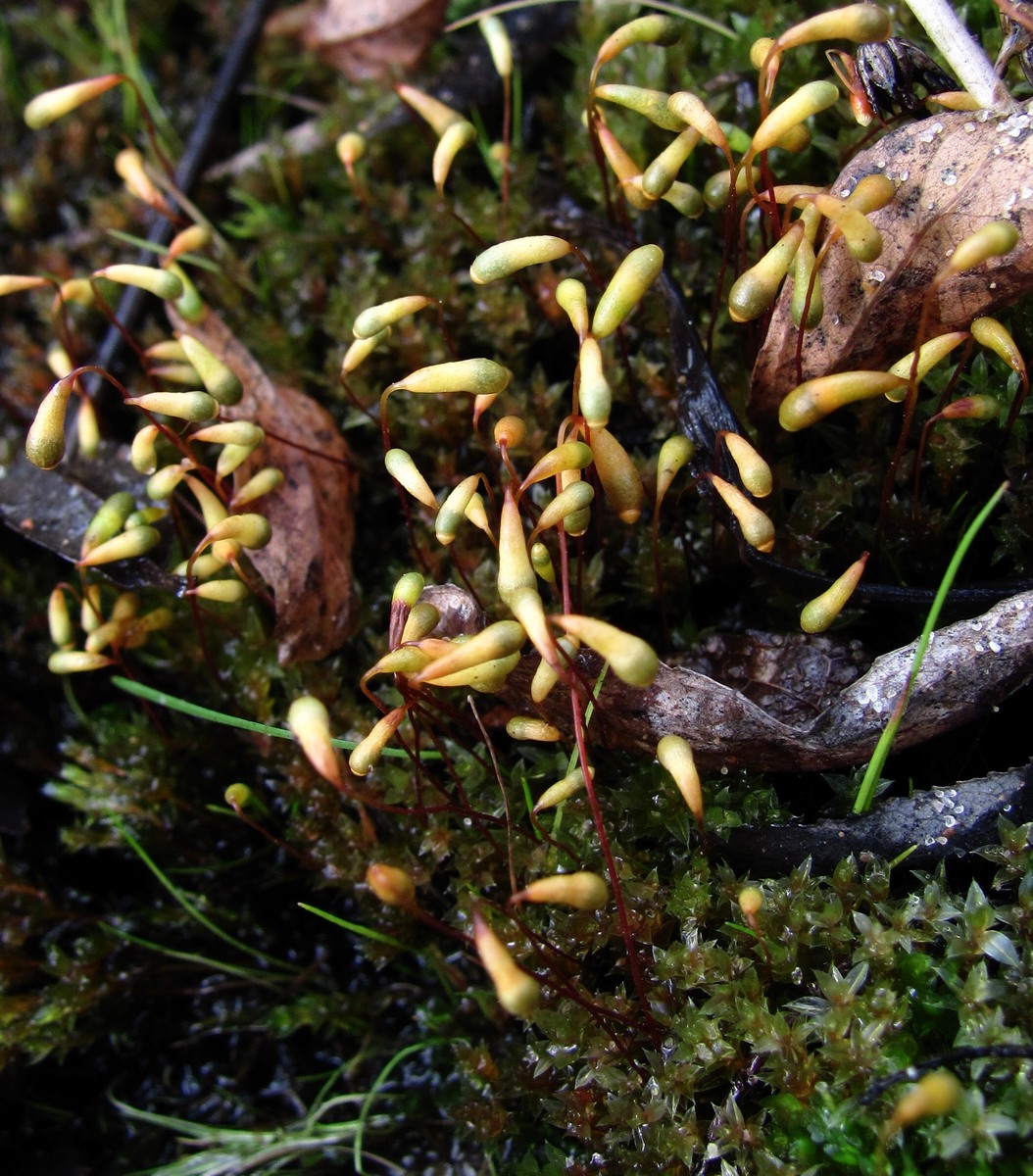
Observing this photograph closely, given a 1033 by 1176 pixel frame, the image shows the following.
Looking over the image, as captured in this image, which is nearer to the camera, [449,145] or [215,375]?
[215,375]

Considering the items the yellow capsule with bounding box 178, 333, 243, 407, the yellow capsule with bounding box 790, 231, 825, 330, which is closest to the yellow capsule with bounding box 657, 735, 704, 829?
the yellow capsule with bounding box 790, 231, 825, 330

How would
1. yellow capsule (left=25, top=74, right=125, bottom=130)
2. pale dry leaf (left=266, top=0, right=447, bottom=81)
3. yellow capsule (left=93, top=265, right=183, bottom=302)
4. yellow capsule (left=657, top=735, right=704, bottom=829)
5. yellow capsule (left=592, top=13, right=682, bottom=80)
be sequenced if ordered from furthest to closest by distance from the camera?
pale dry leaf (left=266, top=0, right=447, bottom=81)
yellow capsule (left=25, top=74, right=125, bottom=130)
yellow capsule (left=93, top=265, right=183, bottom=302)
yellow capsule (left=592, top=13, right=682, bottom=80)
yellow capsule (left=657, top=735, right=704, bottom=829)

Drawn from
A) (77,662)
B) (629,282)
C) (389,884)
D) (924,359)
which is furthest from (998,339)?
(77,662)

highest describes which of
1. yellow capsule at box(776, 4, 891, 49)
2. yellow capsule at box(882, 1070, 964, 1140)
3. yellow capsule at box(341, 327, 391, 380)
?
yellow capsule at box(776, 4, 891, 49)

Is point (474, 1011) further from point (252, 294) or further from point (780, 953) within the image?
point (252, 294)

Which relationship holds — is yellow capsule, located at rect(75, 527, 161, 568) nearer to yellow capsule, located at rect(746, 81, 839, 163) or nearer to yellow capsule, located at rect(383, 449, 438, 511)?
yellow capsule, located at rect(383, 449, 438, 511)

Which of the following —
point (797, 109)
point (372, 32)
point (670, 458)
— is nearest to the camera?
point (797, 109)

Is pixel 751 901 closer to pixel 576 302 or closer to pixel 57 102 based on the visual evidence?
pixel 576 302
